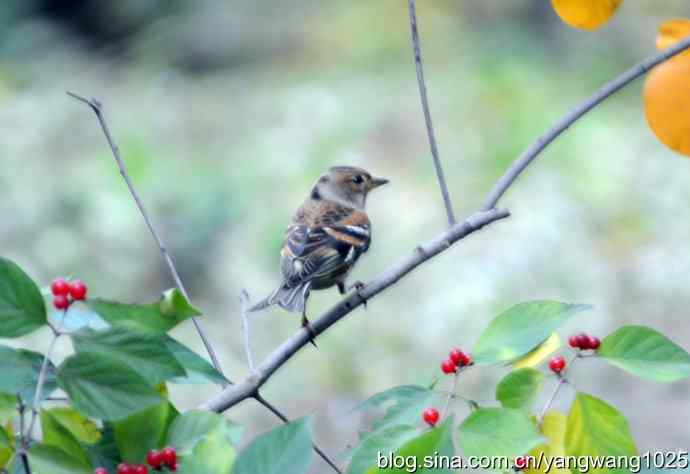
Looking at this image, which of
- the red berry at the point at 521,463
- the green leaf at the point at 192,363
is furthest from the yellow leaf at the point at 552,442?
the green leaf at the point at 192,363

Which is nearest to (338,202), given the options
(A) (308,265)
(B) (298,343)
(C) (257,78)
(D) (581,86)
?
(A) (308,265)

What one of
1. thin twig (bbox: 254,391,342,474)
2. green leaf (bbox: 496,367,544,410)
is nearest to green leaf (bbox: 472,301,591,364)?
green leaf (bbox: 496,367,544,410)

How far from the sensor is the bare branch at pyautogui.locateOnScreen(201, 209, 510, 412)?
2.84 feet

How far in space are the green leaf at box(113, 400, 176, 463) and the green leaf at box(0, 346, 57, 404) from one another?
0.06 m

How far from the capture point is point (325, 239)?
204 centimetres

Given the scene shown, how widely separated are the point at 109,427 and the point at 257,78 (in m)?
5.05

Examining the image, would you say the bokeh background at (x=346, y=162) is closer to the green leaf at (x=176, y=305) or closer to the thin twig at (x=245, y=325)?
the thin twig at (x=245, y=325)

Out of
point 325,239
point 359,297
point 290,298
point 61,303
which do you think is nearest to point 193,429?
point 61,303

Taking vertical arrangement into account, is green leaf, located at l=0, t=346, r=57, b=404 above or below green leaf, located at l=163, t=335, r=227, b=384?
above

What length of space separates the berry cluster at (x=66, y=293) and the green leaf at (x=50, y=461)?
0.43 feet

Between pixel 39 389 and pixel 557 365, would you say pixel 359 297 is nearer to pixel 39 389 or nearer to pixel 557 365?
pixel 557 365

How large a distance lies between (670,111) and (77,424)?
55cm

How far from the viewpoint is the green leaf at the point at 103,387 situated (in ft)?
2.22

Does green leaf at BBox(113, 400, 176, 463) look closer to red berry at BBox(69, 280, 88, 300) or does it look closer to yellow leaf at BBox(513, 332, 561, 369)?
red berry at BBox(69, 280, 88, 300)
